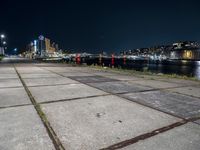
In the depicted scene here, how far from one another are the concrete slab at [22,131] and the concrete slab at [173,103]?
2633 millimetres

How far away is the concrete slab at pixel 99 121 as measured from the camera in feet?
9.48

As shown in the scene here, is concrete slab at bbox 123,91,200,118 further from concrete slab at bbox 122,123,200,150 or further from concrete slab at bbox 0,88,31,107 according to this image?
concrete slab at bbox 0,88,31,107

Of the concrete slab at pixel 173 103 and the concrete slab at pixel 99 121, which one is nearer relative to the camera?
the concrete slab at pixel 99 121

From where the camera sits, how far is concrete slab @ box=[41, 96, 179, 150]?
289 centimetres

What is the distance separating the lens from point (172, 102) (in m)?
5.11

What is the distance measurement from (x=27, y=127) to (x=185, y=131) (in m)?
2.53

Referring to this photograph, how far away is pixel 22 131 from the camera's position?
3102 millimetres

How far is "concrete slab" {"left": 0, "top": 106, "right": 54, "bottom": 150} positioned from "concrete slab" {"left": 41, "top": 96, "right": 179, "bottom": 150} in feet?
0.78

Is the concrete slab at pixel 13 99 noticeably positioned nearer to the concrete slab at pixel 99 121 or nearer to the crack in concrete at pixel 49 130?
the crack in concrete at pixel 49 130

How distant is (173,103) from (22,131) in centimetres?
357

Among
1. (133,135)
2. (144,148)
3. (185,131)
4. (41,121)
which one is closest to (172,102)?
(185,131)

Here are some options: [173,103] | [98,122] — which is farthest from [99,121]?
[173,103]

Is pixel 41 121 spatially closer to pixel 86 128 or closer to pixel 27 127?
pixel 27 127

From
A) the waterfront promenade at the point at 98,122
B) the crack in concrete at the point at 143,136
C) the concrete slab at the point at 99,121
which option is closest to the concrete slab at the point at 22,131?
the waterfront promenade at the point at 98,122
